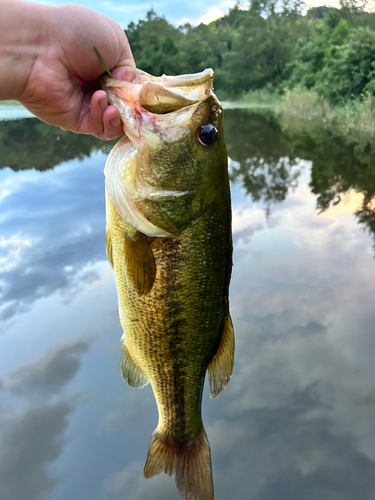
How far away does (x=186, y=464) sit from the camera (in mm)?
1863

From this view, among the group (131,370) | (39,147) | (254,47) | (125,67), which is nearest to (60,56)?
(125,67)

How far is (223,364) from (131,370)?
49cm

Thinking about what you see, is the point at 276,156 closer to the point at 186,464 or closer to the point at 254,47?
the point at 186,464

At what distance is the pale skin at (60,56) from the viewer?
162cm

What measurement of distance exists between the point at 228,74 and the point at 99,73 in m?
54.2

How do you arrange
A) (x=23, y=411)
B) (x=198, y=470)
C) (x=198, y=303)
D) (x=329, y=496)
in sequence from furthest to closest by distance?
1. (x=23, y=411)
2. (x=329, y=496)
3. (x=198, y=470)
4. (x=198, y=303)

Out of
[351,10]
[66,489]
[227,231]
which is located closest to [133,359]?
[227,231]

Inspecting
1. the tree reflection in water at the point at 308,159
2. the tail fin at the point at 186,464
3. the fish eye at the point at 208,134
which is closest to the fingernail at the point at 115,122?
Answer: the fish eye at the point at 208,134

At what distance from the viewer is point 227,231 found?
5.47 feet

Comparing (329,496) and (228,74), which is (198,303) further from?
(228,74)

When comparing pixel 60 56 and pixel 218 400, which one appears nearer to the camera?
pixel 60 56

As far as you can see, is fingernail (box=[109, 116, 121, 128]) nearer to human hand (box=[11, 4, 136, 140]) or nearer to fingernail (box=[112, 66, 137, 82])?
human hand (box=[11, 4, 136, 140])

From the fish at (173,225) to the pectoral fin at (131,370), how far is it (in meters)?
0.10

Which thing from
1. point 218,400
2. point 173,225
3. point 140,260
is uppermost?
point 173,225
